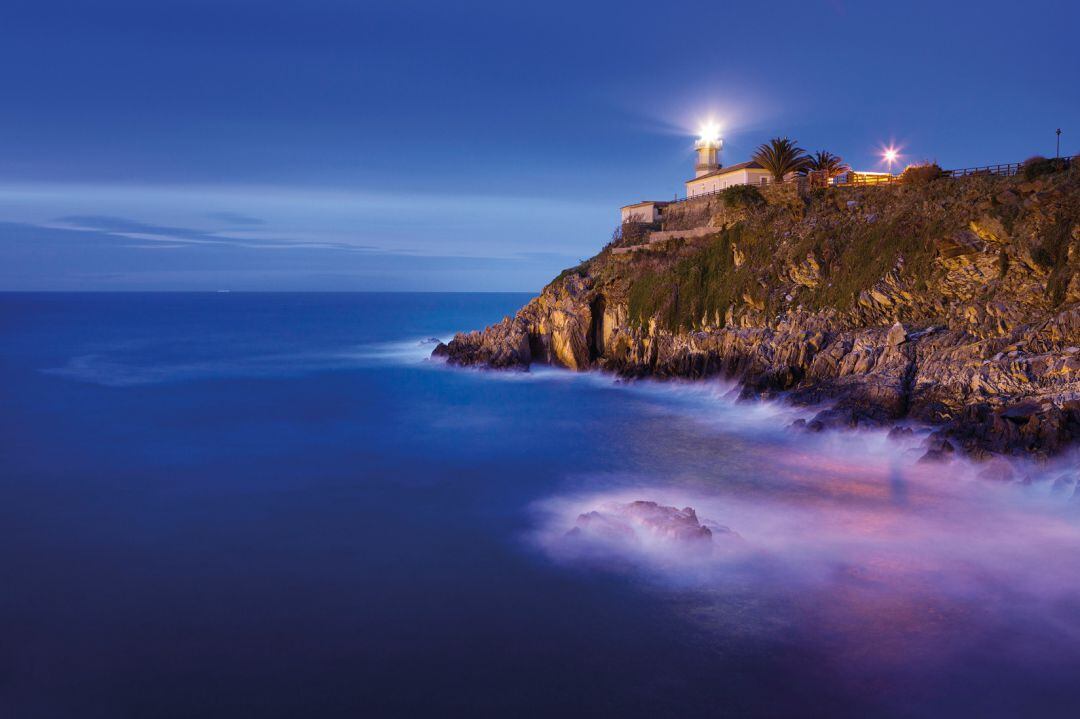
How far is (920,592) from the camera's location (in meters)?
12.3

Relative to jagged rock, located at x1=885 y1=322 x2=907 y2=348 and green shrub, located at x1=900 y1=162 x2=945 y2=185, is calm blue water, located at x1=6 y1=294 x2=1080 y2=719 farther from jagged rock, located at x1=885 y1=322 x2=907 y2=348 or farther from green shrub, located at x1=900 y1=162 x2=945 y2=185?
green shrub, located at x1=900 y1=162 x2=945 y2=185

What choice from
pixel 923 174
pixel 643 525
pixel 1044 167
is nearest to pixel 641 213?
pixel 923 174

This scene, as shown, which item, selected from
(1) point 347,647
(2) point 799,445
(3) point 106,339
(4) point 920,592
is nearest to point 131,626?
(1) point 347,647

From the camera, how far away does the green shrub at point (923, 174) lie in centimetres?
3058

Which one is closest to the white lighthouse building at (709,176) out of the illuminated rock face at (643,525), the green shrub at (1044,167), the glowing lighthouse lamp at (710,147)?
the glowing lighthouse lamp at (710,147)

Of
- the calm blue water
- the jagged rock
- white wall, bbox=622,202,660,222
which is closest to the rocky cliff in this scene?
the jagged rock

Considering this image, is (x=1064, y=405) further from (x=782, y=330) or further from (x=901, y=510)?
(x=782, y=330)

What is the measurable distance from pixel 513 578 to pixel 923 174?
2682 cm

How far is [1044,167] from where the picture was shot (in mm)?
25922

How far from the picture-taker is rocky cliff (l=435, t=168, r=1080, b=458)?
20578 mm

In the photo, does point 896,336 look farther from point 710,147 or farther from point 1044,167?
point 710,147

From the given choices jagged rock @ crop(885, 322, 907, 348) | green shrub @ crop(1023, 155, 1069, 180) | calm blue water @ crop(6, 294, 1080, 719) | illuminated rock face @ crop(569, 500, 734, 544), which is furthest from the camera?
green shrub @ crop(1023, 155, 1069, 180)

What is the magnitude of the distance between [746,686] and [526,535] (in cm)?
658

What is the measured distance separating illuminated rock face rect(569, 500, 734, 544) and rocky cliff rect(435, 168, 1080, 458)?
8.13 meters
